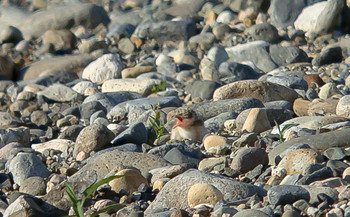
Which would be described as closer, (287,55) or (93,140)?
A: (93,140)

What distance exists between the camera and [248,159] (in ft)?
13.8

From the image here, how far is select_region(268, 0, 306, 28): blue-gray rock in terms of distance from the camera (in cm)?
1053

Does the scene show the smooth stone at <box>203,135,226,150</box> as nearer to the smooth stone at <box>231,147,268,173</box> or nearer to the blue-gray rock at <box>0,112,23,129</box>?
the smooth stone at <box>231,147,268,173</box>

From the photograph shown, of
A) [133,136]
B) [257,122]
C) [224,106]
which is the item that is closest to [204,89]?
[224,106]

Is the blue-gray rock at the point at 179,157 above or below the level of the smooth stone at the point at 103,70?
above

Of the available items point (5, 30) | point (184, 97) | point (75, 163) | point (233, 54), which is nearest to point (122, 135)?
point (75, 163)

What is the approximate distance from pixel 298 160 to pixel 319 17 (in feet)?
20.9

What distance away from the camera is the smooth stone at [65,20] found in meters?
13.5

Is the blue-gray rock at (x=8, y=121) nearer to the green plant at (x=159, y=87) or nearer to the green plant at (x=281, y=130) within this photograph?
the green plant at (x=159, y=87)

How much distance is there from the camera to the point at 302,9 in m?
10.6

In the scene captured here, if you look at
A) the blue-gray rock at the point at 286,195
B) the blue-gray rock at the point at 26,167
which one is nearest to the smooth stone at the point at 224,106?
the blue-gray rock at the point at 26,167

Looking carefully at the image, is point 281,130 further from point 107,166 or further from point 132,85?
point 132,85

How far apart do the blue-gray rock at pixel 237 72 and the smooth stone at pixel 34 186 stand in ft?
12.4

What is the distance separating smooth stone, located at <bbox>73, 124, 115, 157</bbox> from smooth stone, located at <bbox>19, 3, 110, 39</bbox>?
8.30m
